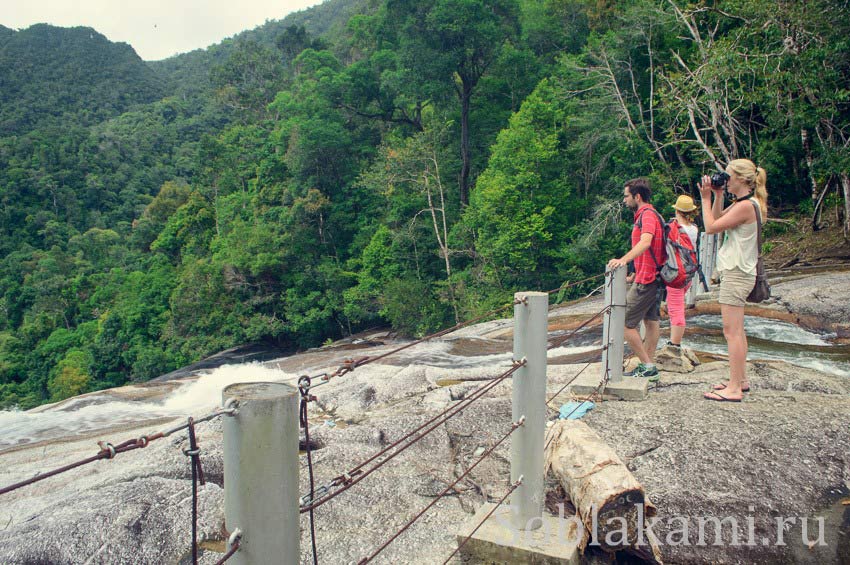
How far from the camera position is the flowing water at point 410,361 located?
8023mm

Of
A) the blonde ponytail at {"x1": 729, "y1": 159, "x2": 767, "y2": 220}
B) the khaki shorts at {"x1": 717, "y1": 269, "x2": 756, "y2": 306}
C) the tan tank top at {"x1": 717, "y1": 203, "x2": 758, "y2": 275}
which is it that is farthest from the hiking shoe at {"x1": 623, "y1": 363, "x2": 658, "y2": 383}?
the blonde ponytail at {"x1": 729, "y1": 159, "x2": 767, "y2": 220}

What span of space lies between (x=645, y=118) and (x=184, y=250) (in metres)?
30.4

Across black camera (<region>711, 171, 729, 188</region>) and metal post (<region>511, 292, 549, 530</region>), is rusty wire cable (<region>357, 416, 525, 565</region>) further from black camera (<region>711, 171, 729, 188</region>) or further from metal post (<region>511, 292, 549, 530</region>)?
black camera (<region>711, 171, 729, 188</region>)

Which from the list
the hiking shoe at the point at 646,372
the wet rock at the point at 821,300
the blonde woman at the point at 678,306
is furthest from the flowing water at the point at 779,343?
the hiking shoe at the point at 646,372

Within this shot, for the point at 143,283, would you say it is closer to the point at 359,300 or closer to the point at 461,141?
the point at 359,300

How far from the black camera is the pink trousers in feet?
4.19

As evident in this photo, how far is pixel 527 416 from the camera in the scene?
2801mm

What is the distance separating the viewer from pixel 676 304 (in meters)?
5.62

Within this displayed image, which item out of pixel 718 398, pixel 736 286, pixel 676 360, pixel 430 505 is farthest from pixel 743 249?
pixel 430 505

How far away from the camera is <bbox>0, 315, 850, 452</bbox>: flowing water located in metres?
8.02

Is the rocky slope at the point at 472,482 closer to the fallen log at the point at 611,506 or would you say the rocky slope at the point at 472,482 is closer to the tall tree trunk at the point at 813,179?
the fallen log at the point at 611,506

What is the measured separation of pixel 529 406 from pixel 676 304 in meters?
3.37

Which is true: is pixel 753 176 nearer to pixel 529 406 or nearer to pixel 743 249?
pixel 743 249

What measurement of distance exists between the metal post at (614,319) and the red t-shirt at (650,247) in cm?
46
